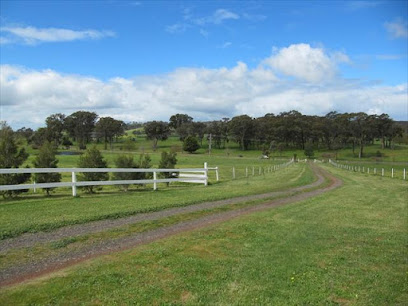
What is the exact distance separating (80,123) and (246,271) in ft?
528

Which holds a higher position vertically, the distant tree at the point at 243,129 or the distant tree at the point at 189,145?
the distant tree at the point at 243,129

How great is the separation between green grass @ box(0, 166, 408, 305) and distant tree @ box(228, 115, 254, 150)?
437ft

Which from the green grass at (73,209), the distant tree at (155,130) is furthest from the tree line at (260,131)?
the green grass at (73,209)

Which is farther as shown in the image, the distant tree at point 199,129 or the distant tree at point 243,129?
the distant tree at point 199,129

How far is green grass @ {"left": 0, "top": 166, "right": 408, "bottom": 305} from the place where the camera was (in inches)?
190

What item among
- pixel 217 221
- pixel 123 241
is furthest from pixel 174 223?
pixel 123 241

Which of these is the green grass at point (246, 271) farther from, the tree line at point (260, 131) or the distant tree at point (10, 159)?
the tree line at point (260, 131)

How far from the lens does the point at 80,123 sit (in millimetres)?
156625

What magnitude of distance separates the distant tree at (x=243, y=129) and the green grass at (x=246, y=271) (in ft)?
437

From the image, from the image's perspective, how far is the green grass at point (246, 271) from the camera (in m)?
4.82

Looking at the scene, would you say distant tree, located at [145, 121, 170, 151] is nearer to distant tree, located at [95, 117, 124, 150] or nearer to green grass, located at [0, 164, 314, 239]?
distant tree, located at [95, 117, 124, 150]

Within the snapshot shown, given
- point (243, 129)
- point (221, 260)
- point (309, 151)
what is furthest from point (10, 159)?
point (243, 129)

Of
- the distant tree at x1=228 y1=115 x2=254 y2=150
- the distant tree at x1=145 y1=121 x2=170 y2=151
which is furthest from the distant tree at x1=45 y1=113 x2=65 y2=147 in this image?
the distant tree at x1=228 y1=115 x2=254 y2=150

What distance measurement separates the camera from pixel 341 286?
575 centimetres
